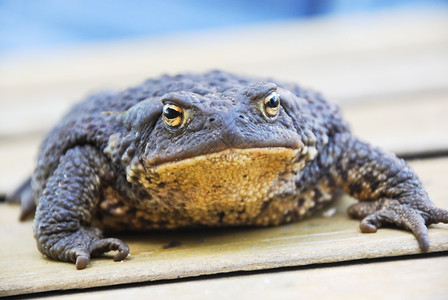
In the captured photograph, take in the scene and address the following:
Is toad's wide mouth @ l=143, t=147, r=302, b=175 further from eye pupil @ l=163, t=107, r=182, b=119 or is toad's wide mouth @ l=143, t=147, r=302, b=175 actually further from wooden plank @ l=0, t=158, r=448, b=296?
wooden plank @ l=0, t=158, r=448, b=296

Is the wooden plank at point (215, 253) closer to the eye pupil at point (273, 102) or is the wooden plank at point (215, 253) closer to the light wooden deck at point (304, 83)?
the light wooden deck at point (304, 83)

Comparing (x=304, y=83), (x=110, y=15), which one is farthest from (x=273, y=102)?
(x=110, y=15)

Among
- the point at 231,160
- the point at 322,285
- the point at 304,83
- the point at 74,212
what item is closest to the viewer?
the point at 322,285

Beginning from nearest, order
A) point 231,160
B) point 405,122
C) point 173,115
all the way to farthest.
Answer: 1. point 231,160
2. point 173,115
3. point 405,122

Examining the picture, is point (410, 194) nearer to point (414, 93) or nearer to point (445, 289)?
point (445, 289)

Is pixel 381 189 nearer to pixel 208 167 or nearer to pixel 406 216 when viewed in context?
pixel 406 216

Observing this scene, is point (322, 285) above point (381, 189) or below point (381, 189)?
below

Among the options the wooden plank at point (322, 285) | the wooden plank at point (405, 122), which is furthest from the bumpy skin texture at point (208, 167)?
the wooden plank at point (405, 122)
